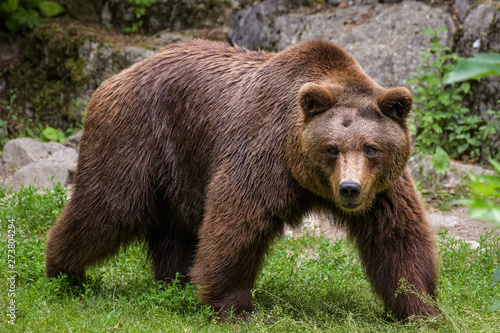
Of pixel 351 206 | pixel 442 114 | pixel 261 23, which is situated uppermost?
pixel 351 206

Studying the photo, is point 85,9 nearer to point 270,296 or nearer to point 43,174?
point 43,174

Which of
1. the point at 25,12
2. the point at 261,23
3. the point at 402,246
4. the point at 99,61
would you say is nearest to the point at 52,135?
the point at 99,61

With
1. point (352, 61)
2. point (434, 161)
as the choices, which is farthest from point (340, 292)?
point (434, 161)

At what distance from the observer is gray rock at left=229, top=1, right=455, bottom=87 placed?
10109 mm

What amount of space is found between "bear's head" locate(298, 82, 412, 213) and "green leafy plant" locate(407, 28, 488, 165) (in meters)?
4.86

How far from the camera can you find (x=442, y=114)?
952 cm

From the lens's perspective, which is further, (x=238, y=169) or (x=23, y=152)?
(x=23, y=152)

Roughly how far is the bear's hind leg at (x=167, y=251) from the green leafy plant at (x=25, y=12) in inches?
293

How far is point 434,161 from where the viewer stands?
888cm

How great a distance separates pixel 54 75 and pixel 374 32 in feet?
20.3

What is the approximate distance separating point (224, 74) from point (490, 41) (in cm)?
573

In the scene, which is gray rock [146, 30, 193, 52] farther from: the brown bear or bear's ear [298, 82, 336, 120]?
bear's ear [298, 82, 336, 120]

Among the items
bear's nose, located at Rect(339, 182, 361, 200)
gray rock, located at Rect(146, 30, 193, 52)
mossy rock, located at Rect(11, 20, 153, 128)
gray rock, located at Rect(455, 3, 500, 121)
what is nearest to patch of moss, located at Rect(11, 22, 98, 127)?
mossy rock, located at Rect(11, 20, 153, 128)

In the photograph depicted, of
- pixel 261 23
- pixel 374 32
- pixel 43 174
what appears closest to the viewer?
pixel 43 174
